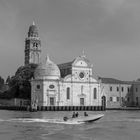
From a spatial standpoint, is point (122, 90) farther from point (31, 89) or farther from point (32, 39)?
point (32, 39)

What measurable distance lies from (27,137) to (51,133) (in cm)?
288

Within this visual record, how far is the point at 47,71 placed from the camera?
287 feet

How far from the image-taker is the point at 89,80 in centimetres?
9338

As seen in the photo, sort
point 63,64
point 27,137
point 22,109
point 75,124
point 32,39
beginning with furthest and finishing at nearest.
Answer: point 32,39 < point 63,64 < point 22,109 < point 75,124 < point 27,137

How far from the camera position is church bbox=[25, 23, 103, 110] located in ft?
287

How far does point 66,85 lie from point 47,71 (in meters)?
5.72

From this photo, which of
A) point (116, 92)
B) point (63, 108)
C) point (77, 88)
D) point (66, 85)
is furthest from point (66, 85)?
point (116, 92)

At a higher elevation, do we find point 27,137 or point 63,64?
point 63,64

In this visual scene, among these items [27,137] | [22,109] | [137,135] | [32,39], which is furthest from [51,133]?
[32,39]

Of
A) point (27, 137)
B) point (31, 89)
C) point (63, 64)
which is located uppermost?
point (63, 64)

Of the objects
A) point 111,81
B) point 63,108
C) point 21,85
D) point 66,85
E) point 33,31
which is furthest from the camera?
point 33,31

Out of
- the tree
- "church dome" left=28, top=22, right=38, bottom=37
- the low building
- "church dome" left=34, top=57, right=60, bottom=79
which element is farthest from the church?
"church dome" left=28, top=22, right=38, bottom=37

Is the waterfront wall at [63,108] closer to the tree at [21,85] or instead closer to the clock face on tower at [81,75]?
the tree at [21,85]

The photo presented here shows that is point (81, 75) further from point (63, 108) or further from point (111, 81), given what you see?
point (63, 108)
